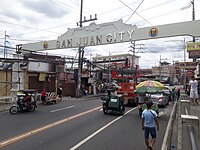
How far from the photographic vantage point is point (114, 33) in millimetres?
15016

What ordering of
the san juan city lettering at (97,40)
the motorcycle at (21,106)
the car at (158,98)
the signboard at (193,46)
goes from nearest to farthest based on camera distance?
the san juan city lettering at (97,40)
the motorcycle at (21,106)
the car at (158,98)
the signboard at (193,46)

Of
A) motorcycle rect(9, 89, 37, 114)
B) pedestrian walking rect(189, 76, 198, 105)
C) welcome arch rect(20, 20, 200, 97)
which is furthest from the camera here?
motorcycle rect(9, 89, 37, 114)

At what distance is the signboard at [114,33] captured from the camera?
13.1m

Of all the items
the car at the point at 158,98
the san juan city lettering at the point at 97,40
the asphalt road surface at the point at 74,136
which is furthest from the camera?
the car at the point at 158,98

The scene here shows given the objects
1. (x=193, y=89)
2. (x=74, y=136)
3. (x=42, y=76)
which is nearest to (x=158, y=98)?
(x=193, y=89)

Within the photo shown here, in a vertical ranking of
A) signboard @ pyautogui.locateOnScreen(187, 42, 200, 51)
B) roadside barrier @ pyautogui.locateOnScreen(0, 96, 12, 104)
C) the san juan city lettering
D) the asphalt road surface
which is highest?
signboard @ pyautogui.locateOnScreen(187, 42, 200, 51)

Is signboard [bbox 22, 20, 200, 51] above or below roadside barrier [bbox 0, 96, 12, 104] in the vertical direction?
above

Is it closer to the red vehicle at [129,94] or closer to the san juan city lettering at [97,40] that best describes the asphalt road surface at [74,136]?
the san juan city lettering at [97,40]

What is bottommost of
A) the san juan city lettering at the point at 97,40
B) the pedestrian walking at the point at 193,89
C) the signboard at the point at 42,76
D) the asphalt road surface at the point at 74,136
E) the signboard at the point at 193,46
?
the asphalt road surface at the point at 74,136

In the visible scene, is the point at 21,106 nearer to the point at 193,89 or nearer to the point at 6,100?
the point at 6,100

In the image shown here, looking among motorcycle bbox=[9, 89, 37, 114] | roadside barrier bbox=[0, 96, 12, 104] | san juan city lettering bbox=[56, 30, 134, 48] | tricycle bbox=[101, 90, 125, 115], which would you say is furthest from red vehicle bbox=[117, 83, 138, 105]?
roadside barrier bbox=[0, 96, 12, 104]

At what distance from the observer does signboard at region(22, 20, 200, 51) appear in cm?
1306

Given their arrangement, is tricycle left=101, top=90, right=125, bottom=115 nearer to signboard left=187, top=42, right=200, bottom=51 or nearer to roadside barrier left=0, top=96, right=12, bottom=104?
roadside barrier left=0, top=96, right=12, bottom=104

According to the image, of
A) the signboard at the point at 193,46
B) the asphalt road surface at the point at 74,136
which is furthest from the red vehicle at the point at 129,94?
the asphalt road surface at the point at 74,136
